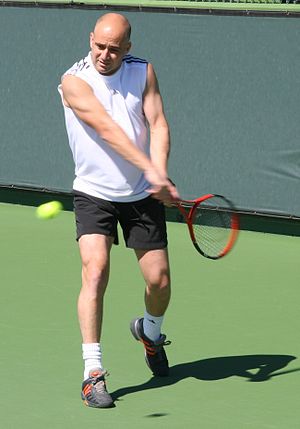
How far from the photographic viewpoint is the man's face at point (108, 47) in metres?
6.56

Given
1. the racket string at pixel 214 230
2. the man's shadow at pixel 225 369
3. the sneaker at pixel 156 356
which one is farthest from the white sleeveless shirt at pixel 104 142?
the man's shadow at pixel 225 369

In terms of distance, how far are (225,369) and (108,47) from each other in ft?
6.34

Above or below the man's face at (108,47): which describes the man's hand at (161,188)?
below

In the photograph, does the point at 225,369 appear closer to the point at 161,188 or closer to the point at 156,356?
the point at 156,356

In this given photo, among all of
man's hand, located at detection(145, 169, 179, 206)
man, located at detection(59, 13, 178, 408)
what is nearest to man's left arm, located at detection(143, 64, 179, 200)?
man, located at detection(59, 13, 178, 408)

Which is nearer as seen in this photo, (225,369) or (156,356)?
(156,356)

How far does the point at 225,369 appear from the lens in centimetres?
728

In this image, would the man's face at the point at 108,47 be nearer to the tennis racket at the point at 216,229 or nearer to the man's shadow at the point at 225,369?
the tennis racket at the point at 216,229

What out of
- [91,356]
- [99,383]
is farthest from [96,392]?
[91,356]

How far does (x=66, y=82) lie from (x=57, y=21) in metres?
5.01

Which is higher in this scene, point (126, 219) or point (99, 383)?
point (126, 219)

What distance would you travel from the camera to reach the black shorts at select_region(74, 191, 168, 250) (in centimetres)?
679

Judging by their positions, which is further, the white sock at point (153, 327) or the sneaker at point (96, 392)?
the white sock at point (153, 327)

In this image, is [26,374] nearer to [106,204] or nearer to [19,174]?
[106,204]
